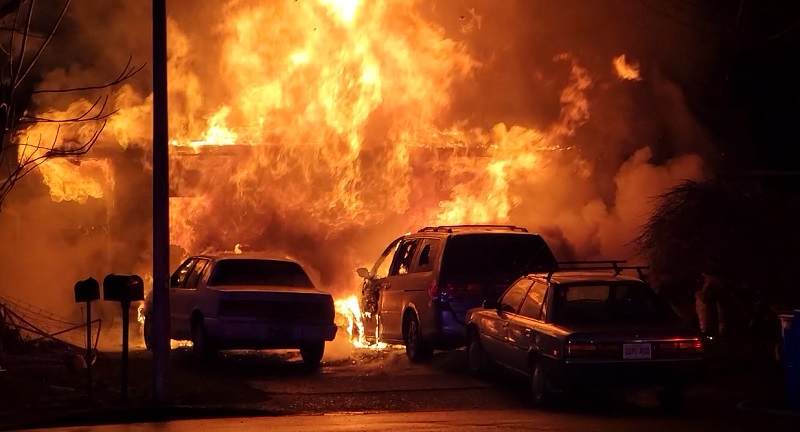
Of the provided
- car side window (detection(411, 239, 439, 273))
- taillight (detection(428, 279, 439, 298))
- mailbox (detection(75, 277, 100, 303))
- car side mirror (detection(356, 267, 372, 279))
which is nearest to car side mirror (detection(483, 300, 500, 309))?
taillight (detection(428, 279, 439, 298))

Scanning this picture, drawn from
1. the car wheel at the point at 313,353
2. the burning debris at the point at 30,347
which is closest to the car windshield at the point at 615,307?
the car wheel at the point at 313,353

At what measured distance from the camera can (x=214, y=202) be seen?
70.4 feet

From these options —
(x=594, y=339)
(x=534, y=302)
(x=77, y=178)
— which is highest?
(x=77, y=178)

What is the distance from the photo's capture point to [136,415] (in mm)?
10594

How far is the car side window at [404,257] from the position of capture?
1534cm

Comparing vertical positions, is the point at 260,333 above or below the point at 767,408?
above

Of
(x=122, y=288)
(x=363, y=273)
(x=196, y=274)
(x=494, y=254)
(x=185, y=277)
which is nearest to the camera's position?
(x=122, y=288)

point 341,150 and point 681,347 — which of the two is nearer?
point 681,347

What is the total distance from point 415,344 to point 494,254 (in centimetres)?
170

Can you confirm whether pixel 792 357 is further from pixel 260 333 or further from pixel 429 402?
pixel 260 333

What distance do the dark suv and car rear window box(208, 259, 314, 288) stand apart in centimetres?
154

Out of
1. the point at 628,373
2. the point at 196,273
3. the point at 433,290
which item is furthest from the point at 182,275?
the point at 628,373

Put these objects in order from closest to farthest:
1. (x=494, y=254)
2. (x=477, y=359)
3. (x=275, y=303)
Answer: (x=477, y=359) < (x=494, y=254) < (x=275, y=303)

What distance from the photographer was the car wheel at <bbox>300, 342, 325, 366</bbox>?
572 inches
